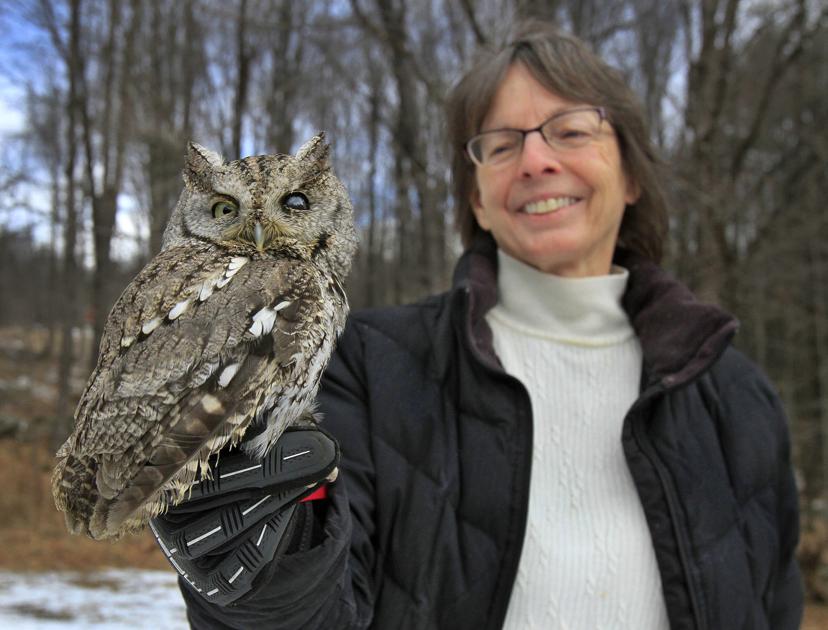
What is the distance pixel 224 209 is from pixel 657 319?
1349mm

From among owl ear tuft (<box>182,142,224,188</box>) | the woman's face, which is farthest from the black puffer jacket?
owl ear tuft (<box>182,142,224,188</box>)

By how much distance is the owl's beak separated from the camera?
145 cm

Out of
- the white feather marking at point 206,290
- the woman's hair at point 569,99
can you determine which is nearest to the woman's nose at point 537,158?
the woman's hair at point 569,99

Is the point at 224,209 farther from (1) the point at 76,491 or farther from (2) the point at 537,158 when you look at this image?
(2) the point at 537,158

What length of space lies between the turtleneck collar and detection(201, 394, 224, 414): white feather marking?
1.13m

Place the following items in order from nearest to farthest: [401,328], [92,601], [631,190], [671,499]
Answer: [671,499], [401,328], [631,190], [92,601]

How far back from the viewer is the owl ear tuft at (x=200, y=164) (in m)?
1.55

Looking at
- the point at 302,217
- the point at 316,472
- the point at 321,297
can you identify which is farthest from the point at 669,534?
the point at 302,217

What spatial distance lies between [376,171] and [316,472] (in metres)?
8.90

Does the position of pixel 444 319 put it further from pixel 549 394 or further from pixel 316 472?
pixel 316 472

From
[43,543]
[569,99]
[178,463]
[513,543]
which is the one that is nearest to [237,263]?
[178,463]

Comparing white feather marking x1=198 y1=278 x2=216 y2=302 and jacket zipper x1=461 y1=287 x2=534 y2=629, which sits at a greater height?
white feather marking x1=198 y1=278 x2=216 y2=302

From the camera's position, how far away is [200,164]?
61.7 inches

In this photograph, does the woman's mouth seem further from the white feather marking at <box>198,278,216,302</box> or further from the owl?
the white feather marking at <box>198,278,216,302</box>
